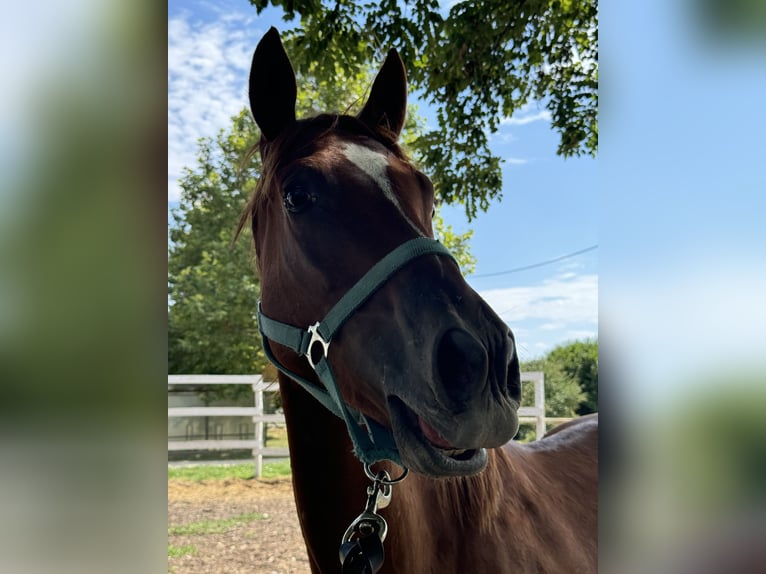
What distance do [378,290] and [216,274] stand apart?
12813 millimetres

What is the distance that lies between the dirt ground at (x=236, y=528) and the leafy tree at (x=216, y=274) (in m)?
5.08

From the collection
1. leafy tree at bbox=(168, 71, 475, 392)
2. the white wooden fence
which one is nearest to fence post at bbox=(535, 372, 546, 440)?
the white wooden fence

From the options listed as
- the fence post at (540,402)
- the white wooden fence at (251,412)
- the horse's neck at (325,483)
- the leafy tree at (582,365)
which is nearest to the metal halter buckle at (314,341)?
the horse's neck at (325,483)

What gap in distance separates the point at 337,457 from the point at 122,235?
41.0 inches

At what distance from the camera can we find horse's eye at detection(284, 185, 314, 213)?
1497 mm

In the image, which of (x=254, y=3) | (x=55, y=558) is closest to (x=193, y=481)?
(x=254, y=3)

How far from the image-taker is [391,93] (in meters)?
2.06

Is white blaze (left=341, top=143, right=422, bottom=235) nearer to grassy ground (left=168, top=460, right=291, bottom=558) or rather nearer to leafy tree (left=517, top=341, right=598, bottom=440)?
grassy ground (left=168, top=460, right=291, bottom=558)

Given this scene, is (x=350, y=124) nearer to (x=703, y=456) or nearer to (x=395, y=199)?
(x=395, y=199)

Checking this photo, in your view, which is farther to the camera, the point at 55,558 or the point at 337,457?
the point at 337,457

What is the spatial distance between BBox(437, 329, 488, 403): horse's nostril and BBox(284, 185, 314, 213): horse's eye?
0.62 metres

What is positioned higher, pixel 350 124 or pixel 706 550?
pixel 350 124

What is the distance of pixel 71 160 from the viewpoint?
0.61 m

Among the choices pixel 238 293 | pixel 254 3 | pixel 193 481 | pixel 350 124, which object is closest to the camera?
pixel 350 124
